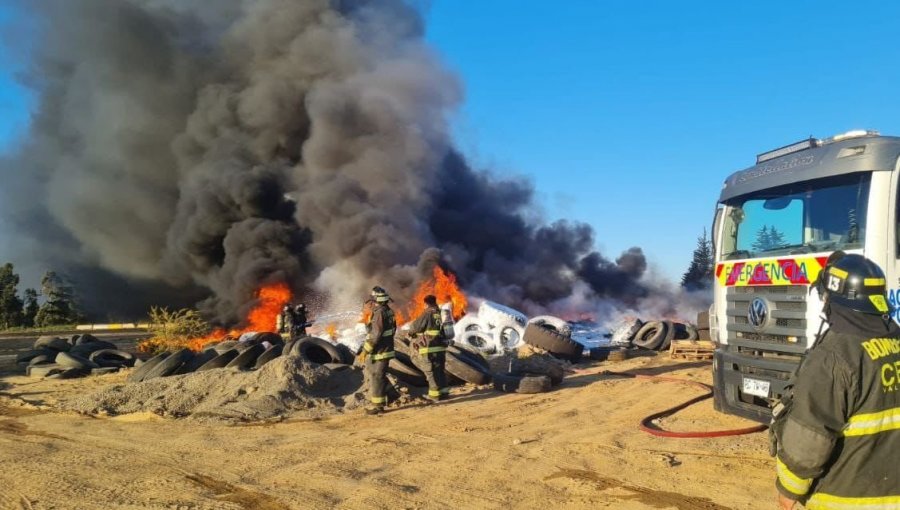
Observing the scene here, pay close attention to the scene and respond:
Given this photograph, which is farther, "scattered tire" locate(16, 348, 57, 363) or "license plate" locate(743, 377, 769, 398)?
"scattered tire" locate(16, 348, 57, 363)

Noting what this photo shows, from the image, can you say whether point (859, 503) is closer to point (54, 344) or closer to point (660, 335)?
point (660, 335)

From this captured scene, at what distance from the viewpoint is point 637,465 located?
208 inches

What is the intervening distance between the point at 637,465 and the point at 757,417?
1097mm

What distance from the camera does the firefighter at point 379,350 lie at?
8234 mm

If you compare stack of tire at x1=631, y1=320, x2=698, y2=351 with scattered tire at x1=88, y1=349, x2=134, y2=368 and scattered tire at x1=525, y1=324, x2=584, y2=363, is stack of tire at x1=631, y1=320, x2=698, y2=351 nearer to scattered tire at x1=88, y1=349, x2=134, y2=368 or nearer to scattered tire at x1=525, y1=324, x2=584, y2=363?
scattered tire at x1=525, y1=324, x2=584, y2=363

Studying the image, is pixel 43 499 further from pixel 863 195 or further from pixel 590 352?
pixel 590 352

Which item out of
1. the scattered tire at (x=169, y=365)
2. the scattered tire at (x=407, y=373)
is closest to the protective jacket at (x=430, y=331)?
the scattered tire at (x=407, y=373)

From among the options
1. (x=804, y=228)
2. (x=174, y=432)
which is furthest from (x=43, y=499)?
(x=804, y=228)

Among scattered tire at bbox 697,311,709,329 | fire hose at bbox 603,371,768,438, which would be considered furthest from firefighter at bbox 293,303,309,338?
fire hose at bbox 603,371,768,438

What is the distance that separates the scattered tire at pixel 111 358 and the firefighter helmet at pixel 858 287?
1382cm

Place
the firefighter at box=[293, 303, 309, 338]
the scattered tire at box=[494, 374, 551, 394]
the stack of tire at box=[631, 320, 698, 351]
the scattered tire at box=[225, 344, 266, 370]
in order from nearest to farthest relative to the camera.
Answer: the scattered tire at box=[494, 374, 551, 394] < the scattered tire at box=[225, 344, 266, 370] < the stack of tire at box=[631, 320, 698, 351] < the firefighter at box=[293, 303, 309, 338]

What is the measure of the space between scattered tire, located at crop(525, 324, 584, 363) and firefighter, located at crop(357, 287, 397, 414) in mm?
4746

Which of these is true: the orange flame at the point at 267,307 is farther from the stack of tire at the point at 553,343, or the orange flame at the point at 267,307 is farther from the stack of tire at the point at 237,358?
the stack of tire at the point at 553,343

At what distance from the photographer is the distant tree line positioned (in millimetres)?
32562
